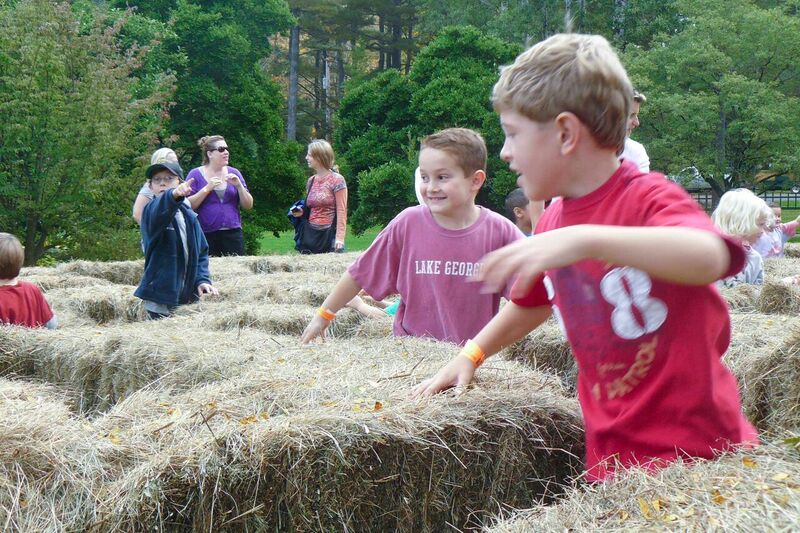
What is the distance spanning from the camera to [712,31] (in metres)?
31.6

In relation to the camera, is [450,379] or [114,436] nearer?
[114,436]

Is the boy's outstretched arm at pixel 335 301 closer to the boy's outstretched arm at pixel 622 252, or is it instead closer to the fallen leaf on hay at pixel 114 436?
the fallen leaf on hay at pixel 114 436

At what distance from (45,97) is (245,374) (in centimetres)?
1382

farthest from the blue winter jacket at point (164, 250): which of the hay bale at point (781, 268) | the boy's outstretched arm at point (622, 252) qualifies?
the hay bale at point (781, 268)

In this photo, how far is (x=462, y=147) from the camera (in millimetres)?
5172

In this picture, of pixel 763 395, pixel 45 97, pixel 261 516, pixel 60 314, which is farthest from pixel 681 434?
pixel 45 97

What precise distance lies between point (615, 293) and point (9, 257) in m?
5.57

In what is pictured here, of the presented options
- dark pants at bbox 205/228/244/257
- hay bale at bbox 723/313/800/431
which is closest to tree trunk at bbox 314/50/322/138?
dark pants at bbox 205/228/244/257

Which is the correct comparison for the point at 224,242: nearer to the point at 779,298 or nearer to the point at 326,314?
the point at 779,298

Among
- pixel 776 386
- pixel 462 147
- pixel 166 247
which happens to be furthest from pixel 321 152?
pixel 776 386

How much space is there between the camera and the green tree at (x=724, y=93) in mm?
30141

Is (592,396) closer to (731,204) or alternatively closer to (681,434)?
(681,434)

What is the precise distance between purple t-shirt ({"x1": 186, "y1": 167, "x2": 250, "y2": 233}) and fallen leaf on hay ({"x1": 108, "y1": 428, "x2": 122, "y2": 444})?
7242mm

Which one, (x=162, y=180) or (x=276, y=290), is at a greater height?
(x=162, y=180)
